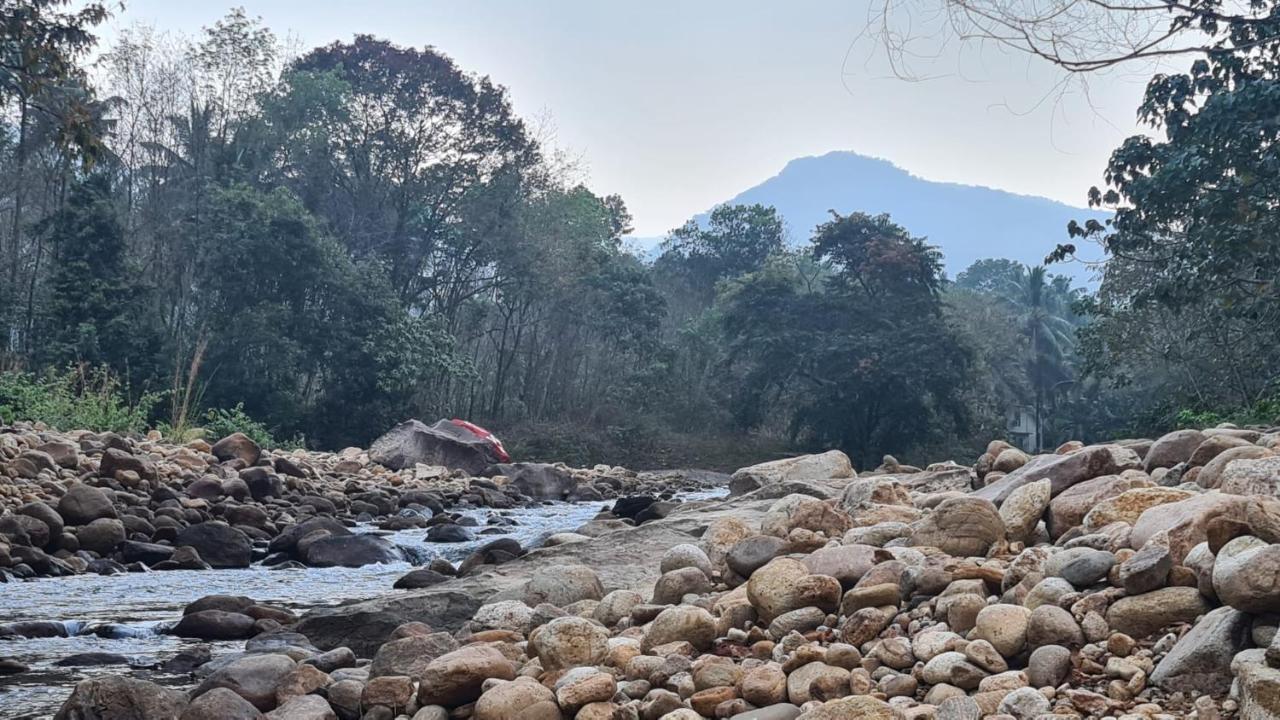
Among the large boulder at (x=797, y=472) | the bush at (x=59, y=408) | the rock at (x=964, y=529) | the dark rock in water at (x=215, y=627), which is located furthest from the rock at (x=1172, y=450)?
the bush at (x=59, y=408)

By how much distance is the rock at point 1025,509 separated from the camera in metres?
3.47

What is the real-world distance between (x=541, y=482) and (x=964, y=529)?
1205 centimetres

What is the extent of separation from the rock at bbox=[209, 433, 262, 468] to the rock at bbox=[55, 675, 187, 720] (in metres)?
8.37

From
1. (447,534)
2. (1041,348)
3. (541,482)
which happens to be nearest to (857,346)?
(541,482)

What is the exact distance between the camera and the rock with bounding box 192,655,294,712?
3443mm

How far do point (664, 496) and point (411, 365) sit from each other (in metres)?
→ 7.43

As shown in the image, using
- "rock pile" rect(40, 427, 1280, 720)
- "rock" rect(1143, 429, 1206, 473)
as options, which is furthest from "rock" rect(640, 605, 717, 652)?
"rock" rect(1143, 429, 1206, 473)

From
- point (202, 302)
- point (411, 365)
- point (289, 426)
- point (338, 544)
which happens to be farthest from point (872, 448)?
point (338, 544)

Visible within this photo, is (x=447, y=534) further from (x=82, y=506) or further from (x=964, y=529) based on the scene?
(x=964, y=529)

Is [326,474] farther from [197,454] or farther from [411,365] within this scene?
[411,365]

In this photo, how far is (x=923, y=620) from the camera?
282 centimetres

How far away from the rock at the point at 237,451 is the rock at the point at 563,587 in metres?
7.98

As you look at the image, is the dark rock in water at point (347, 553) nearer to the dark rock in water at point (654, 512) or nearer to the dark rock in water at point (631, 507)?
the dark rock in water at point (654, 512)

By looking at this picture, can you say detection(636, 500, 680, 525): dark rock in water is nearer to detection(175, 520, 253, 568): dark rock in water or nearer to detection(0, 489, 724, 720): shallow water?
detection(0, 489, 724, 720): shallow water
